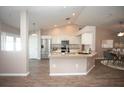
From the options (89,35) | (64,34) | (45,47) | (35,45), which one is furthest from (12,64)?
(64,34)

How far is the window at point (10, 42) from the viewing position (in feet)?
20.6

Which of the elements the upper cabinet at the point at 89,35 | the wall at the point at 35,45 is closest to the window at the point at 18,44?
the upper cabinet at the point at 89,35

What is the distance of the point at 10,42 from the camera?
6602 mm

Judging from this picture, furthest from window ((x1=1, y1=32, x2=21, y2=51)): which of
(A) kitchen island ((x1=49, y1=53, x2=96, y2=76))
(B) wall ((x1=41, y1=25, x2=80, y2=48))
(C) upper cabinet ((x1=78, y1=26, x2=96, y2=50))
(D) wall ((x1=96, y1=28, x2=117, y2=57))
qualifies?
(D) wall ((x1=96, y1=28, x2=117, y2=57))

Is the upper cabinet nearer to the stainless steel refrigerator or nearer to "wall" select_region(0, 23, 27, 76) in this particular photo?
the stainless steel refrigerator

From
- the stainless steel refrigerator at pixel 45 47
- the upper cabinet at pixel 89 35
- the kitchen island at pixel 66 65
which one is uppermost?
the upper cabinet at pixel 89 35

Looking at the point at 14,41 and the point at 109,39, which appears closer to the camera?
the point at 14,41

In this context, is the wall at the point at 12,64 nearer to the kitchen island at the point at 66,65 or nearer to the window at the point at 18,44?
the window at the point at 18,44

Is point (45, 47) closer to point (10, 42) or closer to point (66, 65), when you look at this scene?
point (10, 42)

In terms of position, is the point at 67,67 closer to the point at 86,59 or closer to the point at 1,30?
the point at 86,59

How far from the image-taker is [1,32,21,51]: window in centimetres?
627
